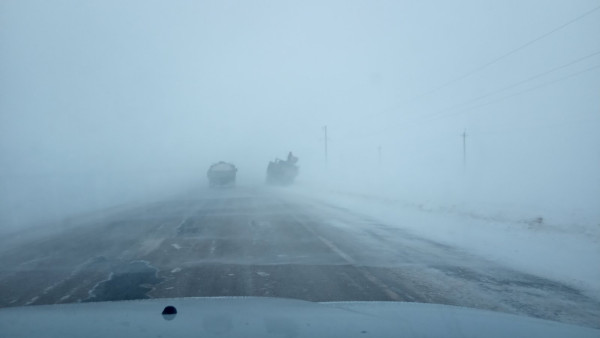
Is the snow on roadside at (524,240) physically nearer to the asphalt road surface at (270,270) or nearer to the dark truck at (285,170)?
the asphalt road surface at (270,270)

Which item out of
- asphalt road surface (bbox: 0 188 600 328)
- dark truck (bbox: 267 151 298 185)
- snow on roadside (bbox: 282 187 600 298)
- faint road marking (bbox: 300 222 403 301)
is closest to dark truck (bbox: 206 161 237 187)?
dark truck (bbox: 267 151 298 185)

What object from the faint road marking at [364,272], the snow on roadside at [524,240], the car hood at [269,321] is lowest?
the snow on roadside at [524,240]

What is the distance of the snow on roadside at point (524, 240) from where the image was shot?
37.7 ft

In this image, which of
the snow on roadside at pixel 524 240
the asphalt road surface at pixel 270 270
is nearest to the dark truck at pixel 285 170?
the snow on roadside at pixel 524 240

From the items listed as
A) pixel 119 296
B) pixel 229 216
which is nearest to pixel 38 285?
pixel 119 296

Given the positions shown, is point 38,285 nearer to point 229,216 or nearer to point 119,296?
point 119,296

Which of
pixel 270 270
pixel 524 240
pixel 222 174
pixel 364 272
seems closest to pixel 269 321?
pixel 364 272

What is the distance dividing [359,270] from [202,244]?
5.39 metres

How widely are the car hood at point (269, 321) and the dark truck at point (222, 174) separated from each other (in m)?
53.1

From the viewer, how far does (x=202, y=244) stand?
50.2ft

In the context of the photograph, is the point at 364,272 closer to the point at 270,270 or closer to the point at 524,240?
the point at 270,270

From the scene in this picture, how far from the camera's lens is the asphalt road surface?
8.88 metres

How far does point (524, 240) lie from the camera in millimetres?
15734

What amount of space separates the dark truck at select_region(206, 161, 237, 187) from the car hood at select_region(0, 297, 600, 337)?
53.1 m
